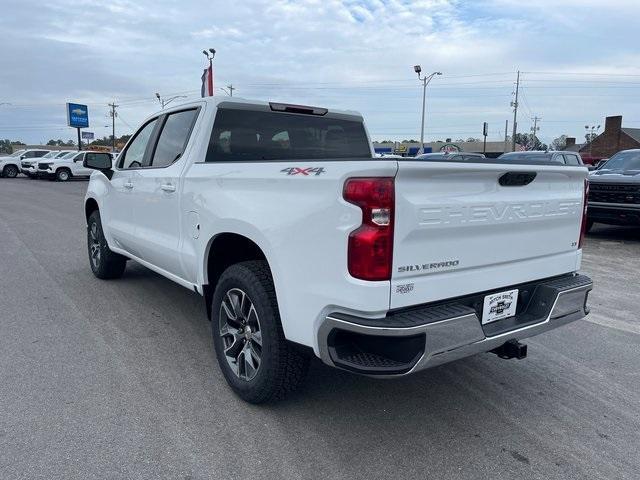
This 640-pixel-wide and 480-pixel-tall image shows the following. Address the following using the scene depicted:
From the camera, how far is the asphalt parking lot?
2859mm

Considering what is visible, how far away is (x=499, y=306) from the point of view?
124 inches

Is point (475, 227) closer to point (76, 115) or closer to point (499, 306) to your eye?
point (499, 306)

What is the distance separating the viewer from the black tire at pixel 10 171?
119 feet

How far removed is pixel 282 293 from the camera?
3.02 metres

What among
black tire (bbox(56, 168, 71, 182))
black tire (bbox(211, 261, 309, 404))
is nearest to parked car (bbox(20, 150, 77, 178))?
black tire (bbox(56, 168, 71, 182))

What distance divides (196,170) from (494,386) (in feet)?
8.88

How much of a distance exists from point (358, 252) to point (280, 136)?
230 cm

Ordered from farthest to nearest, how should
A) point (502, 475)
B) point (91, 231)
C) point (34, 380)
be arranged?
point (91, 231)
point (34, 380)
point (502, 475)

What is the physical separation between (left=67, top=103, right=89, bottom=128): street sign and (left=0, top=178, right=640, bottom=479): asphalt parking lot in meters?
59.5

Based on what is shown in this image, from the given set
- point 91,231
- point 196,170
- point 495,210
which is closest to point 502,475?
point 495,210

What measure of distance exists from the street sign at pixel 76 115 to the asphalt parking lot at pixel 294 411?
195 ft

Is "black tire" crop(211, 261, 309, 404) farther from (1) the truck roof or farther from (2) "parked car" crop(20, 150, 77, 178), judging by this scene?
(2) "parked car" crop(20, 150, 77, 178)

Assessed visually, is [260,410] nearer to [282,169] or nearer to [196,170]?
[282,169]

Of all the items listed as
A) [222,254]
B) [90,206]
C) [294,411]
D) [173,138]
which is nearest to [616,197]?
[173,138]
